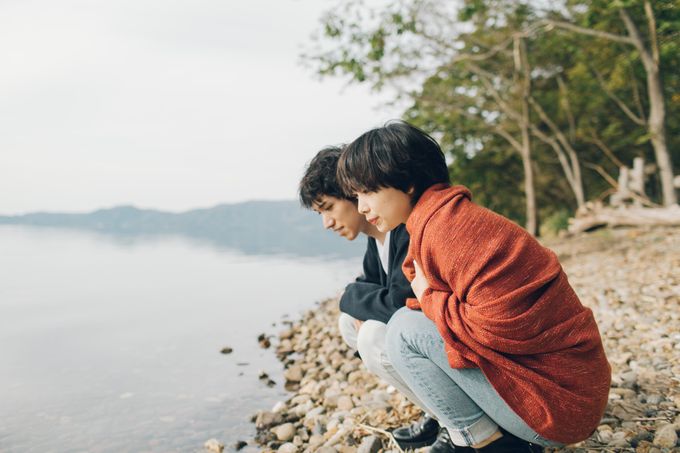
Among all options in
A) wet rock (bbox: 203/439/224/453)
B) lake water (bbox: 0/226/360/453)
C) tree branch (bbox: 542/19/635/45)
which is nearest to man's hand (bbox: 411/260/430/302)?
wet rock (bbox: 203/439/224/453)

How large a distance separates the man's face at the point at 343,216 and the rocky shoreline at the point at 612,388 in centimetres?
105

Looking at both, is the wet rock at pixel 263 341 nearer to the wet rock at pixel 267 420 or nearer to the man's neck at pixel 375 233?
the wet rock at pixel 267 420

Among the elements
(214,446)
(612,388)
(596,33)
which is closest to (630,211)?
(596,33)

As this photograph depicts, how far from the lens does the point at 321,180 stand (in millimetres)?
2447

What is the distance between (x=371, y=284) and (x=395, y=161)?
2.51 ft

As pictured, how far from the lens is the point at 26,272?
2006 centimetres

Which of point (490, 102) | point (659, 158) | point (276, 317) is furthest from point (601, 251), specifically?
point (490, 102)

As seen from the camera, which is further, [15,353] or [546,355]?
[15,353]

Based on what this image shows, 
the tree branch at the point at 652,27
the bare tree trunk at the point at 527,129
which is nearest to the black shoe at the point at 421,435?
the tree branch at the point at 652,27

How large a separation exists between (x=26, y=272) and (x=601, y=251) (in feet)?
69.0

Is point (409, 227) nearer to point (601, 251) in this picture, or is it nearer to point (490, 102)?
point (601, 251)

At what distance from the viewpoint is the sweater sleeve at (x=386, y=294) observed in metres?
2.03

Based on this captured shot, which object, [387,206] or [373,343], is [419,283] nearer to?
[387,206]

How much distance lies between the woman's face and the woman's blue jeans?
364 millimetres
